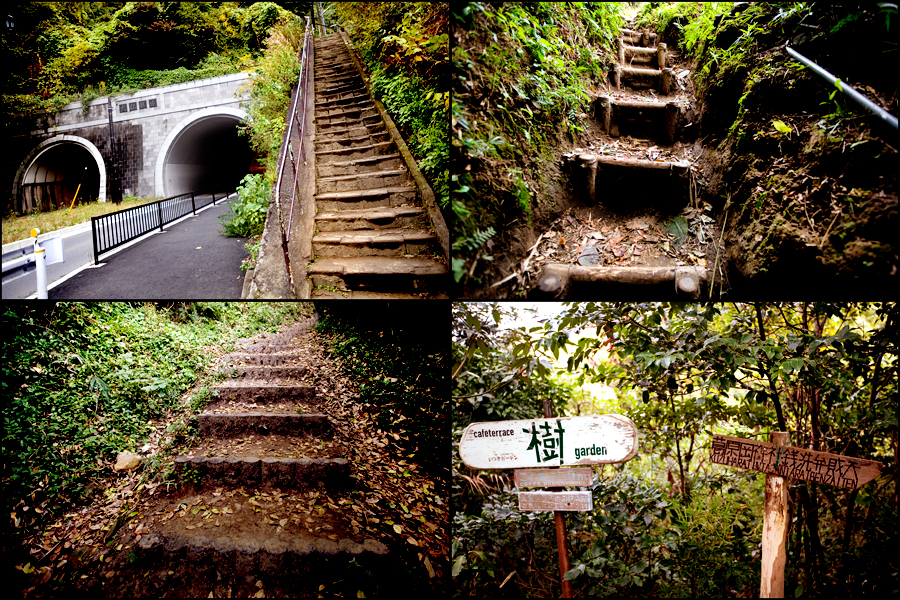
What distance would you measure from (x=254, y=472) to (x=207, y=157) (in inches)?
66.6

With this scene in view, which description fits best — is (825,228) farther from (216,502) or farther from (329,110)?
(216,502)

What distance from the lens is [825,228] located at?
157cm

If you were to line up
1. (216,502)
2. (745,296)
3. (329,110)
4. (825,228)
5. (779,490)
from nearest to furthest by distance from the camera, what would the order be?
(825,228) < (745,296) < (779,490) < (216,502) < (329,110)

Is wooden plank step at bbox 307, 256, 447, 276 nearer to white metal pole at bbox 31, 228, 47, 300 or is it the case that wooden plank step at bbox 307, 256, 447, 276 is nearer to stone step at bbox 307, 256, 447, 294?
stone step at bbox 307, 256, 447, 294

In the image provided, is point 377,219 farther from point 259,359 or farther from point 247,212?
point 259,359

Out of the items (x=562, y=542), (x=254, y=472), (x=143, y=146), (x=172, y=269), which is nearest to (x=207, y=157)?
(x=143, y=146)

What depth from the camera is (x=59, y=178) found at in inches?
80.9

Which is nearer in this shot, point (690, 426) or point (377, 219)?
point (377, 219)

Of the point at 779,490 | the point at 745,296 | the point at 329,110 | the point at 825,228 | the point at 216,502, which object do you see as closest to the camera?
the point at 825,228

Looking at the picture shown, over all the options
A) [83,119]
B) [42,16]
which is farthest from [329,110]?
[42,16]

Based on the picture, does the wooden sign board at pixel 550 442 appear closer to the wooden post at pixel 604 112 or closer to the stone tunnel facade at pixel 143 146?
the wooden post at pixel 604 112

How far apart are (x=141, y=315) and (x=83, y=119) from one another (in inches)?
41.7

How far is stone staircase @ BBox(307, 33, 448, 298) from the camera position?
1.96 m

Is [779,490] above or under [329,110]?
under
